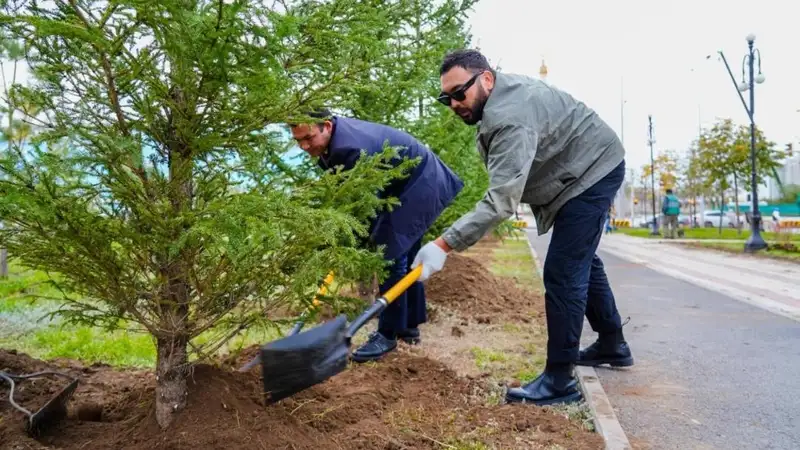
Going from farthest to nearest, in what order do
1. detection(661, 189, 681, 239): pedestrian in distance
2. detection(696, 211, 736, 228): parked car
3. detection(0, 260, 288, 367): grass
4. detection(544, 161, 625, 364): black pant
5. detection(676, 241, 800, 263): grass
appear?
1. detection(696, 211, 736, 228): parked car
2. detection(661, 189, 681, 239): pedestrian in distance
3. detection(676, 241, 800, 263): grass
4. detection(0, 260, 288, 367): grass
5. detection(544, 161, 625, 364): black pant

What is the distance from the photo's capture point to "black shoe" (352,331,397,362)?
12.8ft

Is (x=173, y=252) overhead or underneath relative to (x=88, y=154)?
underneath

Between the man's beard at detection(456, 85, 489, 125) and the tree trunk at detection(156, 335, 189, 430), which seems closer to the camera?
the tree trunk at detection(156, 335, 189, 430)

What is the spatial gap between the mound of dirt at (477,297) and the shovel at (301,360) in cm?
322

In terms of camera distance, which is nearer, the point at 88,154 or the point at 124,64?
the point at 88,154

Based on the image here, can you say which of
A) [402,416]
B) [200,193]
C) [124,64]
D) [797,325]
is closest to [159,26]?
[124,64]

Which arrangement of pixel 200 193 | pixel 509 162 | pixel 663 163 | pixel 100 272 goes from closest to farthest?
pixel 100 272 < pixel 200 193 < pixel 509 162 < pixel 663 163

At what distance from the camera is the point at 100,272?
222 cm

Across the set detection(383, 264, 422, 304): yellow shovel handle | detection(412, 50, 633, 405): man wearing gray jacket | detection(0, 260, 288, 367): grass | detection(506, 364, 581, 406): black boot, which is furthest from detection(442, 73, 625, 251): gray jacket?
detection(0, 260, 288, 367): grass

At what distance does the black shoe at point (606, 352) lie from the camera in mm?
4078

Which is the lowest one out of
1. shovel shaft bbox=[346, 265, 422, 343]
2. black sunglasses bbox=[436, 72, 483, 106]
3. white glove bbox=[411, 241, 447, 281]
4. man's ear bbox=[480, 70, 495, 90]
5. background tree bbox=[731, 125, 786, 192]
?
shovel shaft bbox=[346, 265, 422, 343]

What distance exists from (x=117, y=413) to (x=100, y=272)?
805 mm

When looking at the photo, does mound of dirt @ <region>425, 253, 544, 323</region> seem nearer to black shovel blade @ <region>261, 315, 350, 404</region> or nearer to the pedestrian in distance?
black shovel blade @ <region>261, 315, 350, 404</region>

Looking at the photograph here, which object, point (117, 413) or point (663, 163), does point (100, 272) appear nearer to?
point (117, 413)
